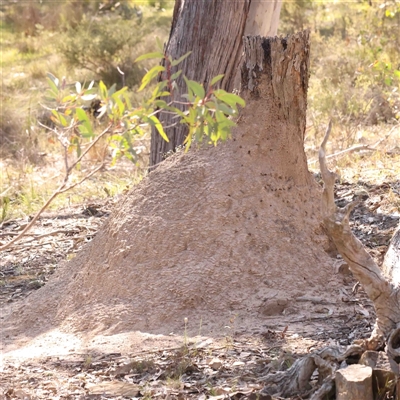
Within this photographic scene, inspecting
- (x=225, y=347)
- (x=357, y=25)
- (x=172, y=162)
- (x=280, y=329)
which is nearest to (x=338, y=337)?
(x=280, y=329)

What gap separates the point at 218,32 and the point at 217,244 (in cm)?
231

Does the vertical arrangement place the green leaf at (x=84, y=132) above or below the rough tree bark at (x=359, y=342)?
above

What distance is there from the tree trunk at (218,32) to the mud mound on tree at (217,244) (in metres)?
1.58

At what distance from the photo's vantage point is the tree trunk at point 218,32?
17.2 feet

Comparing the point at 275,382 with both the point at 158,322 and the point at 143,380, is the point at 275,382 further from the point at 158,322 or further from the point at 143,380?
the point at 158,322

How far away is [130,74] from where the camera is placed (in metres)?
12.1

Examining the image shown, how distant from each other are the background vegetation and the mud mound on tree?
70cm

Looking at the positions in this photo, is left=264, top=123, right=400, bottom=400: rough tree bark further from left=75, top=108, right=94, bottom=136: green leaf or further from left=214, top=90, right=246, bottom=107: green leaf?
left=75, top=108, right=94, bottom=136: green leaf

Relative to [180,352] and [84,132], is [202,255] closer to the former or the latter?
[180,352]

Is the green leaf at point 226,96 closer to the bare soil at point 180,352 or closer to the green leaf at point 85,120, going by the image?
the green leaf at point 85,120

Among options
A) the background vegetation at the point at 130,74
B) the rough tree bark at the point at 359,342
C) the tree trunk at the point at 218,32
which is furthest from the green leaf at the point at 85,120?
the tree trunk at the point at 218,32

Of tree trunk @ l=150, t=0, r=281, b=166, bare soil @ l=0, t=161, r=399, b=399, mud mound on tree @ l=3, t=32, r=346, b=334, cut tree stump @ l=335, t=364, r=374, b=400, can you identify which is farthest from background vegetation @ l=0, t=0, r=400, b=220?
cut tree stump @ l=335, t=364, r=374, b=400

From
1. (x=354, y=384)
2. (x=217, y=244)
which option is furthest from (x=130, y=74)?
(x=354, y=384)

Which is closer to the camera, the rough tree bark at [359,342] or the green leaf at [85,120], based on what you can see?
the green leaf at [85,120]
